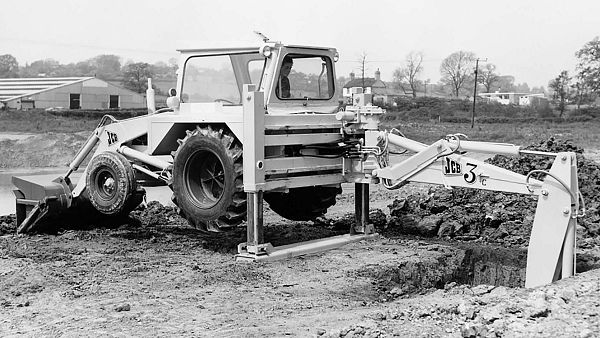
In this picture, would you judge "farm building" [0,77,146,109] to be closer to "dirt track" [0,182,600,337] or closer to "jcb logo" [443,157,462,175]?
"dirt track" [0,182,600,337]

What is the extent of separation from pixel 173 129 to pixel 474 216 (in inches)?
173

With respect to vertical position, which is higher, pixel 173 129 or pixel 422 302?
pixel 173 129

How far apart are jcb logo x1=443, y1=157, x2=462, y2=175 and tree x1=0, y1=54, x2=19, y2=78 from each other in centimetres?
10336

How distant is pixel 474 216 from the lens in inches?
447

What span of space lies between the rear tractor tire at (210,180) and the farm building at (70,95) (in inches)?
2381

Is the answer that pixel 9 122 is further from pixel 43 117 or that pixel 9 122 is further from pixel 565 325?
pixel 565 325

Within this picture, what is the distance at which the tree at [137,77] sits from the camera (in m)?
83.6

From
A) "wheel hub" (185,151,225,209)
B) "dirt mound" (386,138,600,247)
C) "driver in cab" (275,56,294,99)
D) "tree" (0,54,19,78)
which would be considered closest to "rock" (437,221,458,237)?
"dirt mound" (386,138,600,247)

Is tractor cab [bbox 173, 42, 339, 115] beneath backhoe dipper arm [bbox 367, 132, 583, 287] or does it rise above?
above

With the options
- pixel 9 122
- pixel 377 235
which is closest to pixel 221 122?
pixel 377 235

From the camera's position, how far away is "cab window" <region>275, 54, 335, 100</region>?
9.64 metres

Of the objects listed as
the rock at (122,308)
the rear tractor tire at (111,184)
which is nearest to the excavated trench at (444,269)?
the rock at (122,308)

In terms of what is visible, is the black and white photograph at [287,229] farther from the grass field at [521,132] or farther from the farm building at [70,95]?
the farm building at [70,95]

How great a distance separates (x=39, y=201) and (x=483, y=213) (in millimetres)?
6255
